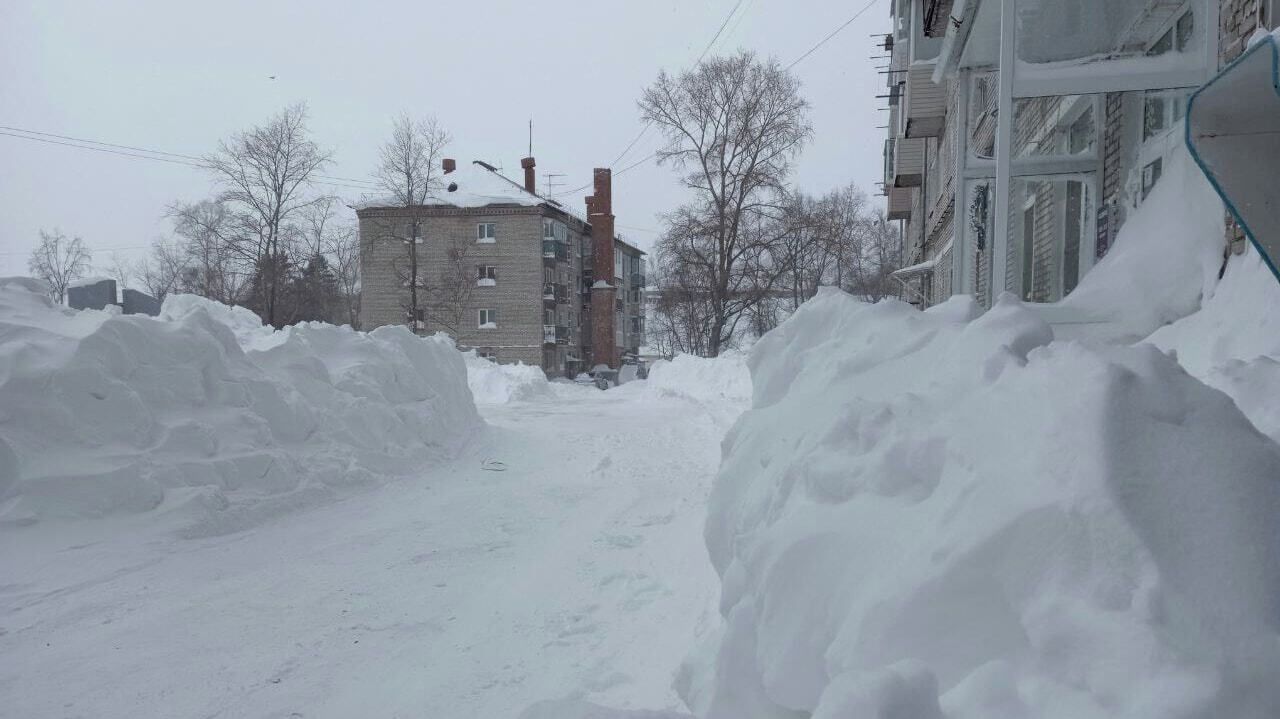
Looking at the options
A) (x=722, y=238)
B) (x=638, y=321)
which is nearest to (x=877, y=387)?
(x=722, y=238)

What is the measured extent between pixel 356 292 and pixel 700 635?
229 feet

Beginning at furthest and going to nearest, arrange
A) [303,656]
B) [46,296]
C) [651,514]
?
[46,296] < [651,514] < [303,656]

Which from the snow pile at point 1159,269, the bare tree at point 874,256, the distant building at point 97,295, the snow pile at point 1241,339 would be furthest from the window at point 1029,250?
the bare tree at point 874,256

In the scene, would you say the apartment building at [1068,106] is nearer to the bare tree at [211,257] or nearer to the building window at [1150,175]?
the building window at [1150,175]

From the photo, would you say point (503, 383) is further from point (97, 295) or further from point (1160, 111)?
Result: point (1160, 111)

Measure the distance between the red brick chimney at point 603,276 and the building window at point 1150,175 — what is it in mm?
39589

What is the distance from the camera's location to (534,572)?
578 centimetres

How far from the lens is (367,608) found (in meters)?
5.07

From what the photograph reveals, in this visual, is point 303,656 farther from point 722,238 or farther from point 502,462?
point 722,238

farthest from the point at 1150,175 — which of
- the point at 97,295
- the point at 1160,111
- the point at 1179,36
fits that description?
the point at 97,295

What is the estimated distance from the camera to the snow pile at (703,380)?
22.2 meters

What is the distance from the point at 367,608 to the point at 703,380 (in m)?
20.4

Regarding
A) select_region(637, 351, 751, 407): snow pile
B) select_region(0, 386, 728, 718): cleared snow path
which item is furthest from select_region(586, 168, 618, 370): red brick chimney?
select_region(0, 386, 728, 718): cleared snow path

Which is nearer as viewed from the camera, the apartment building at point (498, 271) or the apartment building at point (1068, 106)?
the apartment building at point (1068, 106)
